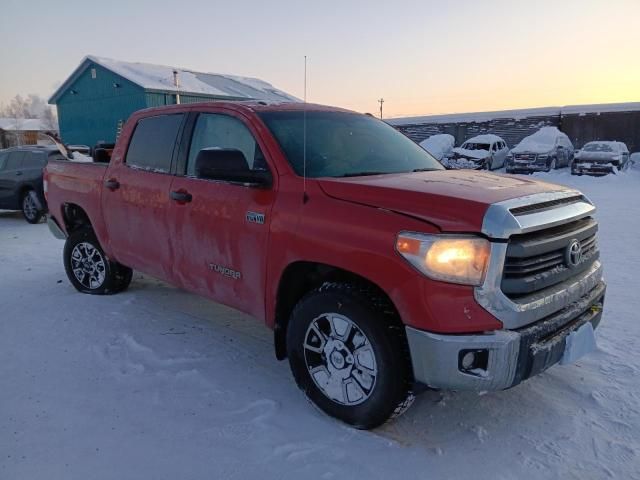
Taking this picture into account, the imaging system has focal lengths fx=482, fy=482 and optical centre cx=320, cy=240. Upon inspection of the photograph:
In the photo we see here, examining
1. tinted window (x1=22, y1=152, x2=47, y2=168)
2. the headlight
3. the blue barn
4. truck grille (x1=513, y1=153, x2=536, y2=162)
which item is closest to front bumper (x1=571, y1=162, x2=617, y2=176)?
truck grille (x1=513, y1=153, x2=536, y2=162)

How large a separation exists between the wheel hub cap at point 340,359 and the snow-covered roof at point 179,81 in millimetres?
19942

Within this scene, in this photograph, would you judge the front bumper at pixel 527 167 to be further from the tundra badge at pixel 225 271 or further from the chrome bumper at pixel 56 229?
the tundra badge at pixel 225 271

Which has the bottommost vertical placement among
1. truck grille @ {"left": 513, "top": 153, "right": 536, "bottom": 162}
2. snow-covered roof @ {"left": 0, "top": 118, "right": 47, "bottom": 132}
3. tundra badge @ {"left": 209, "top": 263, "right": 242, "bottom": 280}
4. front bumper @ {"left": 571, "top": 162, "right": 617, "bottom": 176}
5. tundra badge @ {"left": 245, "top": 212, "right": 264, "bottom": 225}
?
front bumper @ {"left": 571, "top": 162, "right": 617, "bottom": 176}

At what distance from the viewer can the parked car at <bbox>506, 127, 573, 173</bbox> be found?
19.5m

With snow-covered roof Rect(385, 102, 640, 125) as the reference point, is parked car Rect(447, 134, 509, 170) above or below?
below

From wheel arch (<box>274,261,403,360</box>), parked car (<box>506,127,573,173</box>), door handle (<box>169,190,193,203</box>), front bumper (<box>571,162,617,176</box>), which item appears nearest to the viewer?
wheel arch (<box>274,261,403,360</box>)

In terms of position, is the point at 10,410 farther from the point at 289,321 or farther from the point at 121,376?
the point at 289,321

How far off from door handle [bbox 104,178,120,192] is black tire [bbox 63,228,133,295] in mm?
731

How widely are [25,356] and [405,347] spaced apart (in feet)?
9.68

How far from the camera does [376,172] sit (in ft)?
11.0

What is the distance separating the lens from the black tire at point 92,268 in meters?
5.05

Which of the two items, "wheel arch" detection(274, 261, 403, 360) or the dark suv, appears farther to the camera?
the dark suv

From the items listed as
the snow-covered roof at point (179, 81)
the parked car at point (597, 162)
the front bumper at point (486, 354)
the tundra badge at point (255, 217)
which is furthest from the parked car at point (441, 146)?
the front bumper at point (486, 354)

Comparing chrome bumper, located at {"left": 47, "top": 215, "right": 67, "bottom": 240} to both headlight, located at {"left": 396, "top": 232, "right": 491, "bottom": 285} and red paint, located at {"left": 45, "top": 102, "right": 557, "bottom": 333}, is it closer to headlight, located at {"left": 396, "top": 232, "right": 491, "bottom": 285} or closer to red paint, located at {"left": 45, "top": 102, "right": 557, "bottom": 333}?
red paint, located at {"left": 45, "top": 102, "right": 557, "bottom": 333}
